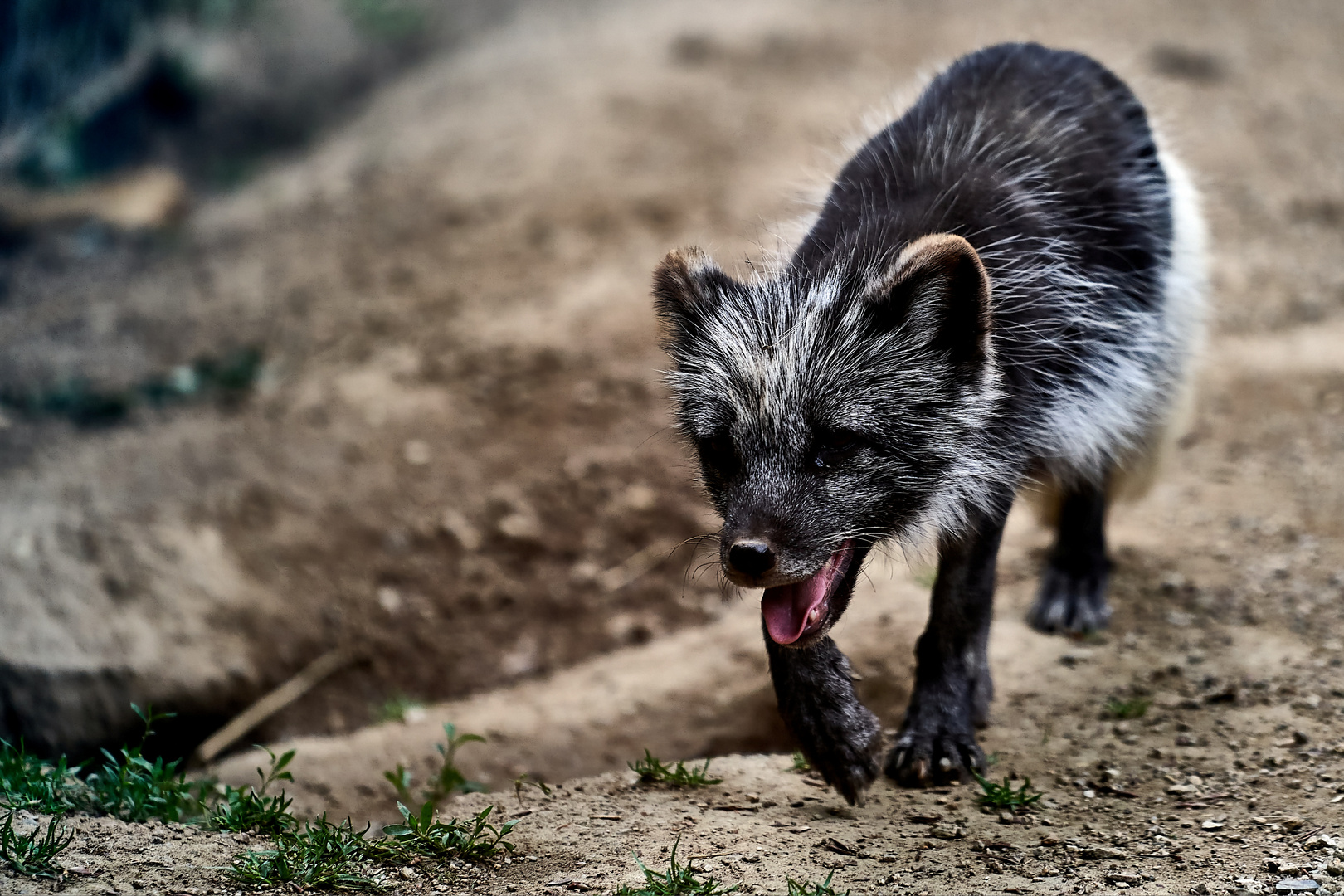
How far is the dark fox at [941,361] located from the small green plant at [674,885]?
60 centimetres

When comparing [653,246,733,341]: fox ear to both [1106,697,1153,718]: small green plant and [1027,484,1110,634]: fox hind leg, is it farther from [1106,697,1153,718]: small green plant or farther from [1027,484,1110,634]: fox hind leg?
[1106,697,1153,718]: small green plant

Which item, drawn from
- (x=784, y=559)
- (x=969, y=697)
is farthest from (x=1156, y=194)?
(x=784, y=559)

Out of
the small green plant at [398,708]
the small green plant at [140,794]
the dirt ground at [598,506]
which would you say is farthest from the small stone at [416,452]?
the small green plant at [140,794]

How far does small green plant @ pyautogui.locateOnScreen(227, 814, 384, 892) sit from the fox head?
4.37 feet

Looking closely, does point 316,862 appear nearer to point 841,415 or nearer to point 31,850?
point 31,850

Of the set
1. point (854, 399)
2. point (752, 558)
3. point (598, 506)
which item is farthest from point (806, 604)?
point (598, 506)

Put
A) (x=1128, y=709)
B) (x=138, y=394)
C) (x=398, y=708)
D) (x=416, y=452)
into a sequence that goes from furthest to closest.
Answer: (x=138, y=394), (x=416, y=452), (x=398, y=708), (x=1128, y=709)

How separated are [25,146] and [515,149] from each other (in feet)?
15.0

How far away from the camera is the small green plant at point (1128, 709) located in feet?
13.4

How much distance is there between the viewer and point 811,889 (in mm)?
3066

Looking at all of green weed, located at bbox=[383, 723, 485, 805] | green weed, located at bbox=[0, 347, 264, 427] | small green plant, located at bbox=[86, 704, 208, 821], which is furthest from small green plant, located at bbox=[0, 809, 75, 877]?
green weed, located at bbox=[0, 347, 264, 427]

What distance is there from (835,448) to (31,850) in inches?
96.6

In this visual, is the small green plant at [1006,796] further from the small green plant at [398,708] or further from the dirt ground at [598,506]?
the small green plant at [398,708]

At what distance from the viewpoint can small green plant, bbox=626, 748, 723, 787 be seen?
12.3 feet
